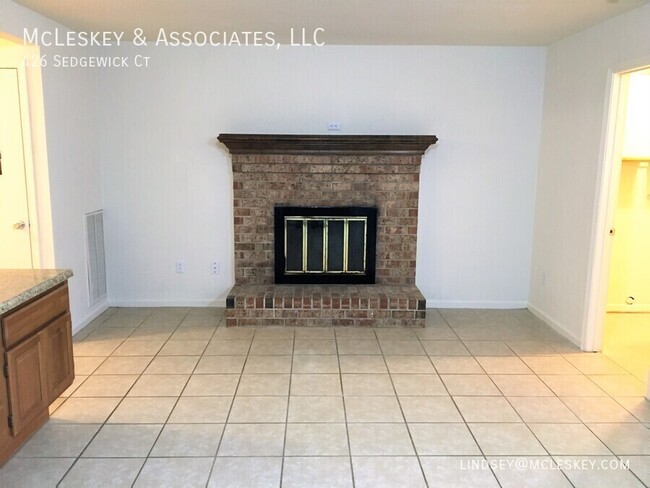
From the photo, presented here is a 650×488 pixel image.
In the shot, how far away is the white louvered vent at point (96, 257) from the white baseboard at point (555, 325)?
3.97 m

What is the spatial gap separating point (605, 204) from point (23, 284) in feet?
12.0

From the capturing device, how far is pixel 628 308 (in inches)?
182

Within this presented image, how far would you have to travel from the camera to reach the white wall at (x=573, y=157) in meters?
3.42

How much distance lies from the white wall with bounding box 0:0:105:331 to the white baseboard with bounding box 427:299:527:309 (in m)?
3.14

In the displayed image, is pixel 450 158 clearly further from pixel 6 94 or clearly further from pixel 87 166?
pixel 6 94

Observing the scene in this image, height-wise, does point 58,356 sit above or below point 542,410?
above

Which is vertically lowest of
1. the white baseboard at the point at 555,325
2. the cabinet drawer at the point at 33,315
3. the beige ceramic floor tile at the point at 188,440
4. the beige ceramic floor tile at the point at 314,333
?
the beige ceramic floor tile at the point at 188,440

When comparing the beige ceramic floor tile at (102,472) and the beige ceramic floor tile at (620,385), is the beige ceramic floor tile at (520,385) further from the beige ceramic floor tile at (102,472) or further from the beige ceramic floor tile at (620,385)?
the beige ceramic floor tile at (102,472)

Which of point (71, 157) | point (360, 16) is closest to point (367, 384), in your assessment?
point (360, 16)

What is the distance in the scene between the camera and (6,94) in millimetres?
3387

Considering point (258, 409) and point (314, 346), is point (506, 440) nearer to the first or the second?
point (258, 409)

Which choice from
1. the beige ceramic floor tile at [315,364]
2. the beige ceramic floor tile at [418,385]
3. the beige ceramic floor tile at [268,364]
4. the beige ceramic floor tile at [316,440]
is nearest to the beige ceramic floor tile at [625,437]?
the beige ceramic floor tile at [418,385]

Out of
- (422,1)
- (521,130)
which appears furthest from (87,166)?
(521,130)

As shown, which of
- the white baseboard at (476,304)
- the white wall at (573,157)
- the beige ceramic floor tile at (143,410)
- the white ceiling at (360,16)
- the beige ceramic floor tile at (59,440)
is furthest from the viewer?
the white baseboard at (476,304)
